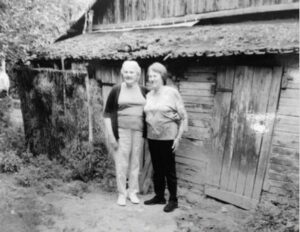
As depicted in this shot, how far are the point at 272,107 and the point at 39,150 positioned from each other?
5.47 metres

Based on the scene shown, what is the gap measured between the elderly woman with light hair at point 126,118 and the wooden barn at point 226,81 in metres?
Result: 0.74

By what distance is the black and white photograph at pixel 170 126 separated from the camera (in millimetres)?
3967

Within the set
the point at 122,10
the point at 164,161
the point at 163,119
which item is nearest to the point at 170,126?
the point at 163,119

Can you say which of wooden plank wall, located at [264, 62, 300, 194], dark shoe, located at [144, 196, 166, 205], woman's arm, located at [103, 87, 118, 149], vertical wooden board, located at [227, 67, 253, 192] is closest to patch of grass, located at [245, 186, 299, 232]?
wooden plank wall, located at [264, 62, 300, 194]

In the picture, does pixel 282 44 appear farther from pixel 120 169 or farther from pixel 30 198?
pixel 30 198

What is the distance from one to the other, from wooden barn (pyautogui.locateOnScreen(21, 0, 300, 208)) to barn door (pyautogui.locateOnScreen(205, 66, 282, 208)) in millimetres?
15

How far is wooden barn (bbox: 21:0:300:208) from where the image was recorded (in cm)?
393

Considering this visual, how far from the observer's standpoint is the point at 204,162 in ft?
15.9

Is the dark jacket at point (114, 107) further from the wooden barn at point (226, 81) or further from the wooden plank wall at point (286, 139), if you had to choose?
the wooden plank wall at point (286, 139)

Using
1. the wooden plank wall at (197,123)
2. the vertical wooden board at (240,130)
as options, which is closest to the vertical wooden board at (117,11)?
the wooden plank wall at (197,123)

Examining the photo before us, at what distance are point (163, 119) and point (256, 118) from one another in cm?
141

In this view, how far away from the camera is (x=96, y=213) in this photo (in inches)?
175

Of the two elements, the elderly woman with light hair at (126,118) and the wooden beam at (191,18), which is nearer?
the elderly woman with light hair at (126,118)

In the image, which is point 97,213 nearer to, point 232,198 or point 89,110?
point 232,198
